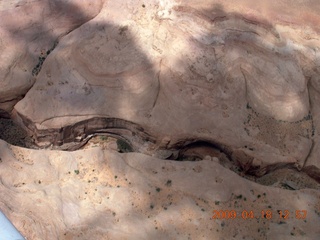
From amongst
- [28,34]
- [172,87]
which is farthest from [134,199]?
[28,34]

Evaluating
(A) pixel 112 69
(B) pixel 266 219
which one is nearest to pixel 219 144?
(B) pixel 266 219

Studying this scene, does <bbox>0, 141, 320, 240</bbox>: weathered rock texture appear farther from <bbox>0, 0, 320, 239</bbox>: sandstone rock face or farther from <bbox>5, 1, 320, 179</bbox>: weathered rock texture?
<bbox>5, 1, 320, 179</bbox>: weathered rock texture

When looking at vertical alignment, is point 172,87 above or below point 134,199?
above

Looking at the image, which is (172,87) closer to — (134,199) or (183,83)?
(183,83)

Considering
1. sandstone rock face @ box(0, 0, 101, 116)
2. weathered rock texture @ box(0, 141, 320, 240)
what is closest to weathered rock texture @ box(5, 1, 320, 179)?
sandstone rock face @ box(0, 0, 101, 116)

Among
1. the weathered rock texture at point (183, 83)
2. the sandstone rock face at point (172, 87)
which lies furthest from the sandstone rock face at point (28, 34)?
the weathered rock texture at point (183, 83)

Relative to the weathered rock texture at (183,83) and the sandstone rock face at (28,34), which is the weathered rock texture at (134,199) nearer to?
the weathered rock texture at (183,83)

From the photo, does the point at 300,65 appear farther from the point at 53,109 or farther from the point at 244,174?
the point at 53,109
